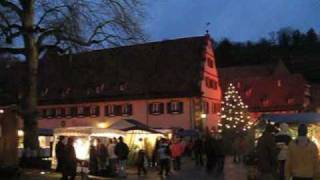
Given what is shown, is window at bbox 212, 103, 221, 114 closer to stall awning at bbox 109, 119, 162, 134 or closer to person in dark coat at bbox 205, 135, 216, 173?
stall awning at bbox 109, 119, 162, 134

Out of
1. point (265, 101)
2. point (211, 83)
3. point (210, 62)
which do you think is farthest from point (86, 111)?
point (265, 101)

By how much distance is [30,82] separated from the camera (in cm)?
3097

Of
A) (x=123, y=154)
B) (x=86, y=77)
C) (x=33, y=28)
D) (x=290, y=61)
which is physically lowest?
(x=123, y=154)

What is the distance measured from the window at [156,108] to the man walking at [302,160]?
56.9 meters

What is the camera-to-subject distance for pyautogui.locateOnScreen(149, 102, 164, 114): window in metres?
67.0

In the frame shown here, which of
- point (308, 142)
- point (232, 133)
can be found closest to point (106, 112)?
point (232, 133)

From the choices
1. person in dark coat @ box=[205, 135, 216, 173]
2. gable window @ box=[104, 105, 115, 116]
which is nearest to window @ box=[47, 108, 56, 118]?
gable window @ box=[104, 105, 115, 116]

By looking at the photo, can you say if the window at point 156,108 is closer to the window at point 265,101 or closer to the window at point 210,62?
the window at point 210,62

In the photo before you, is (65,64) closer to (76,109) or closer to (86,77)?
(86,77)

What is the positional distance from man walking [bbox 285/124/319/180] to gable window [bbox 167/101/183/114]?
182 ft

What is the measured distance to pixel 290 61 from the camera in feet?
445

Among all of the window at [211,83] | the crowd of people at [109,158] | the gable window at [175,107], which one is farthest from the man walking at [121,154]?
the window at [211,83]

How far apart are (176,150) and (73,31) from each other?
8963 mm

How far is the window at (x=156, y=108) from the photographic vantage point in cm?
6700
